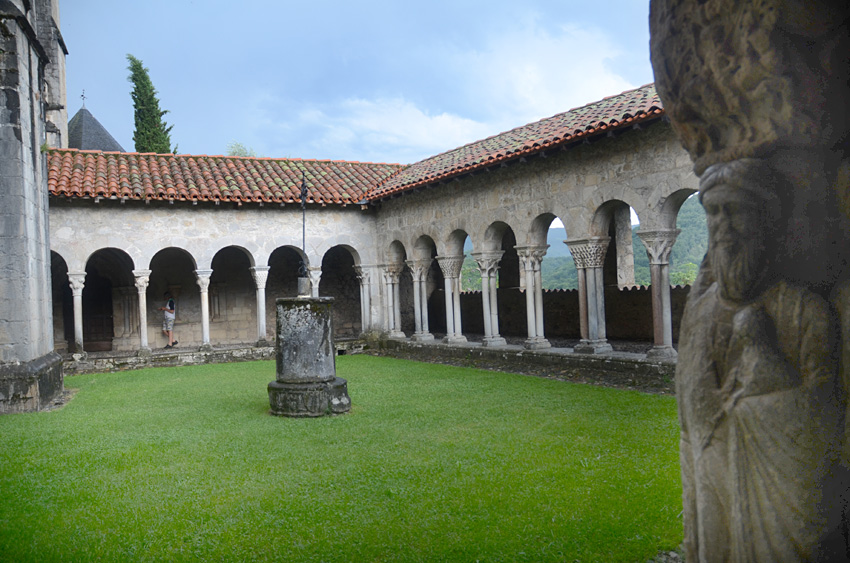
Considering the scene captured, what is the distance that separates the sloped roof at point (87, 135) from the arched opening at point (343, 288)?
1322 cm

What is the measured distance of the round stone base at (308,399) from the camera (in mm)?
7352

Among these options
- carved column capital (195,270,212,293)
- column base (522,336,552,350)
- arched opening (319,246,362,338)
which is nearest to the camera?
column base (522,336,552,350)

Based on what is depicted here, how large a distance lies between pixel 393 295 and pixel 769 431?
1458 centimetres

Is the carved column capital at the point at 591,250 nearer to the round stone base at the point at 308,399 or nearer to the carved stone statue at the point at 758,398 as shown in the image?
the round stone base at the point at 308,399

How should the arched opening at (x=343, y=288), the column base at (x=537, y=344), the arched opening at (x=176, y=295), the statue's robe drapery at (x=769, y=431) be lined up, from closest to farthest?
the statue's robe drapery at (x=769, y=431) < the column base at (x=537, y=344) < the arched opening at (x=176, y=295) < the arched opening at (x=343, y=288)

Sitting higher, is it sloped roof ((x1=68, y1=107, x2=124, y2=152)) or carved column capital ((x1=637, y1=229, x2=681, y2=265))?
sloped roof ((x1=68, y1=107, x2=124, y2=152))

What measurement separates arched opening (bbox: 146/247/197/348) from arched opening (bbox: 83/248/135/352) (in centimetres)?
59

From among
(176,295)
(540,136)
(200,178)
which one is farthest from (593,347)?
(176,295)

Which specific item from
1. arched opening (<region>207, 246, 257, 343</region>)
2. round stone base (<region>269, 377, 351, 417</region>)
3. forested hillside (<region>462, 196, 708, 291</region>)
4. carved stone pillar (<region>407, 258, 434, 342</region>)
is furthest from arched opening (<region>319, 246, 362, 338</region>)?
forested hillside (<region>462, 196, 708, 291</region>)

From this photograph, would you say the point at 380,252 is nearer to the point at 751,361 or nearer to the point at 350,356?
the point at 350,356

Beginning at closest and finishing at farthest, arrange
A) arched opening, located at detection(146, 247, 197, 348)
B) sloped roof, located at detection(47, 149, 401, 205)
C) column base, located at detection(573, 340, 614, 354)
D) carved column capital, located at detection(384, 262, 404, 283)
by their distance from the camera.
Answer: column base, located at detection(573, 340, 614, 354), sloped roof, located at detection(47, 149, 401, 205), carved column capital, located at detection(384, 262, 404, 283), arched opening, located at detection(146, 247, 197, 348)

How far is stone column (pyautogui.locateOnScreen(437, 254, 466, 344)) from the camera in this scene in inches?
534

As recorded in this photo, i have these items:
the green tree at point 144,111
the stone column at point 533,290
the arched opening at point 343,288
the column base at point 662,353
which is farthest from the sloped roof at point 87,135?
the column base at point 662,353

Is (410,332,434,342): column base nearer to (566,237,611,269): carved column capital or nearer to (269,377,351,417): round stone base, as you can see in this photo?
(566,237,611,269): carved column capital
